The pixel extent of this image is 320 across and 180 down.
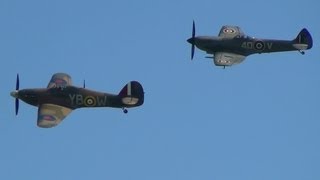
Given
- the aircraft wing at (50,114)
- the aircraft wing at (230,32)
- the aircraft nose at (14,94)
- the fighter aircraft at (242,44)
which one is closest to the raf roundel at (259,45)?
the fighter aircraft at (242,44)

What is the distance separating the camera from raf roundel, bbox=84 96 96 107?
7929cm

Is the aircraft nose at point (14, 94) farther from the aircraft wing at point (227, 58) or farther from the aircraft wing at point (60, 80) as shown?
the aircraft wing at point (227, 58)

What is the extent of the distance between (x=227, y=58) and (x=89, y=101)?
1343 centimetres

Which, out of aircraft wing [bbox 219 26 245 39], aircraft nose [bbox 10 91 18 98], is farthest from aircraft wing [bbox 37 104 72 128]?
aircraft wing [bbox 219 26 245 39]

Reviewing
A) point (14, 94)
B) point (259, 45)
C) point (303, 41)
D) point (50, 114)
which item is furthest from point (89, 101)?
point (303, 41)

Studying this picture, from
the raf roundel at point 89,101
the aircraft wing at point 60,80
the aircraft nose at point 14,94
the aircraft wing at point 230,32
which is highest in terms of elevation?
the aircraft wing at point 230,32

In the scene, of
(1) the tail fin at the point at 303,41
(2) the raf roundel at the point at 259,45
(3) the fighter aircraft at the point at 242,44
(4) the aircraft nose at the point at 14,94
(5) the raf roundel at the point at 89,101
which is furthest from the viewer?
(1) the tail fin at the point at 303,41

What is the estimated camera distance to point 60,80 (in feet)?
277

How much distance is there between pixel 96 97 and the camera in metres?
79.4

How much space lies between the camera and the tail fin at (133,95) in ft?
259

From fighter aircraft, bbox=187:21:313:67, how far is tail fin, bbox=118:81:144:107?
8.81m

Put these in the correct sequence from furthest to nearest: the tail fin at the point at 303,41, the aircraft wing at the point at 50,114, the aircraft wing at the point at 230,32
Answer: the aircraft wing at the point at 230,32 < the tail fin at the point at 303,41 < the aircraft wing at the point at 50,114

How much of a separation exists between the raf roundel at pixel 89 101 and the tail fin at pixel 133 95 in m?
2.35

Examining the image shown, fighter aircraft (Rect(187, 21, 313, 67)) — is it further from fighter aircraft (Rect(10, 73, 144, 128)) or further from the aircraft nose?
the aircraft nose
